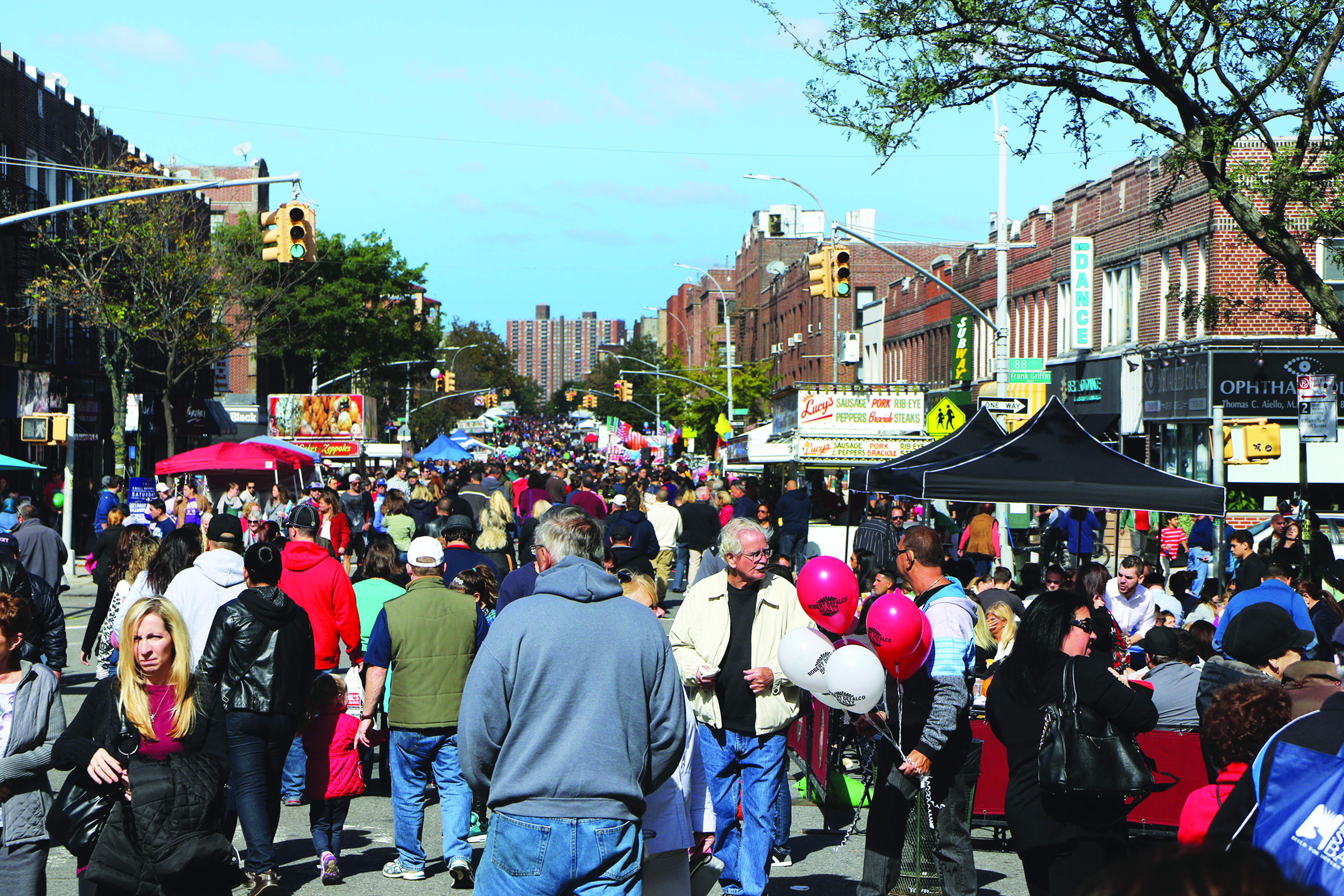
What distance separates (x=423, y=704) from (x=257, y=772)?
3.00 feet

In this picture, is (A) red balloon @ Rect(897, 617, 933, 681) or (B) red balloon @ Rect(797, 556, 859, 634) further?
(B) red balloon @ Rect(797, 556, 859, 634)

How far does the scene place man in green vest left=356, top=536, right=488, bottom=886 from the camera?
7301mm

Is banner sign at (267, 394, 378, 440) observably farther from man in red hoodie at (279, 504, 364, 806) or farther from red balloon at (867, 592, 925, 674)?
red balloon at (867, 592, 925, 674)

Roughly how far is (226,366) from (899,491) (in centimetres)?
5011

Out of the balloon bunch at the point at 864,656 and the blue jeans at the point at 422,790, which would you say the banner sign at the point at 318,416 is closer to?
the blue jeans at the point at 422,790

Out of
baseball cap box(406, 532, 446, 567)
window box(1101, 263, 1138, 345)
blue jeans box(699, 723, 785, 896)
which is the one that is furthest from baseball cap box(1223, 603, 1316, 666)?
window box(1101, 263, 1138, 345)

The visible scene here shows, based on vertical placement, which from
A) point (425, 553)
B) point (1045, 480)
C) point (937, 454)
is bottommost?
point (425, 553)

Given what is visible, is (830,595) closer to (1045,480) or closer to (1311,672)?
(1311,672)

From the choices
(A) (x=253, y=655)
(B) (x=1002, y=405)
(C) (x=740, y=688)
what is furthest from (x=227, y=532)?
(B) (x=1002, y=405)

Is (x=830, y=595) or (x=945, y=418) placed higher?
(x=945, y=418)

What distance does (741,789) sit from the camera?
698 cm

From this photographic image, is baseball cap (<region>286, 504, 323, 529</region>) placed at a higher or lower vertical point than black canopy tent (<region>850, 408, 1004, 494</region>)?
lower

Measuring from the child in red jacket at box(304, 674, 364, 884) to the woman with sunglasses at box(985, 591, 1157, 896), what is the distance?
3.55 m

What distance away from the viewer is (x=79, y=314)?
122 feet
